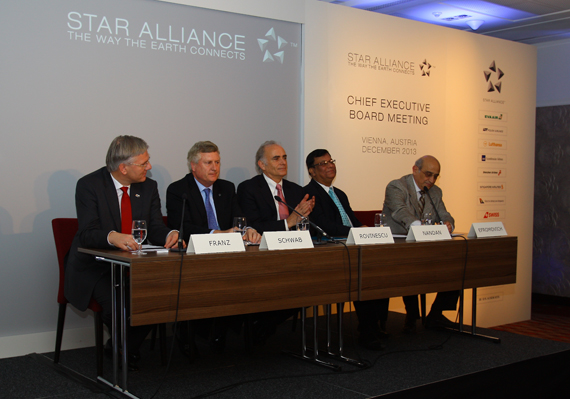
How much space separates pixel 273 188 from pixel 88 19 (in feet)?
5.40

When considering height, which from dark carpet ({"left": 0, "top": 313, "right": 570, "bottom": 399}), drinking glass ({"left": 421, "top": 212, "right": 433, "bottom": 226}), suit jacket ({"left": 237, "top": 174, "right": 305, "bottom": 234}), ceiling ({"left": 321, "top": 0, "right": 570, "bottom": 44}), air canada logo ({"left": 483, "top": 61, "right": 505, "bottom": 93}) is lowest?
dark carpet ({"left": 0, "top": 313, "right": 570, "bottom": 399})

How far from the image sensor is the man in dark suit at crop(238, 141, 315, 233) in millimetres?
3957

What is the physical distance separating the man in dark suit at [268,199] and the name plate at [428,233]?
0.75 meters

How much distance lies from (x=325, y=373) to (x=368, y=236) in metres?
0.79

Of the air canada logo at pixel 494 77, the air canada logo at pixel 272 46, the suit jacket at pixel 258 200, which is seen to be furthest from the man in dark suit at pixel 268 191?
the air canada logo at pixel 494 77

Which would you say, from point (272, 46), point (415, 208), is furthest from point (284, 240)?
point (272, 46)

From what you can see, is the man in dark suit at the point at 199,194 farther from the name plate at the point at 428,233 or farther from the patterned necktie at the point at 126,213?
the name plate at the point at 428,233

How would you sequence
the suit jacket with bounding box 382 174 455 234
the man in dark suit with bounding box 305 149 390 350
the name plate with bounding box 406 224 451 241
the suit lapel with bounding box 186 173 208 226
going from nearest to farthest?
the name plate with bounding box 406 224 451 241
the suit lapel with bounding box 186 173 208 226
the man in dark suit with bounding box 305 149 390 350
the suit jacket with bounding box 382 174 455 234

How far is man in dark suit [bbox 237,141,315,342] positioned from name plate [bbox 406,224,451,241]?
2.45 ft

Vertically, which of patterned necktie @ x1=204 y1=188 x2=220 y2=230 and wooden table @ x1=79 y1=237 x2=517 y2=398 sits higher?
patterned necktie @ x1=204 y1=188 x2=220 y2=230

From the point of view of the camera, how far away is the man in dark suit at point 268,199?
12.5 ft

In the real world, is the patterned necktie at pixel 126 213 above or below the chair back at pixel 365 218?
above

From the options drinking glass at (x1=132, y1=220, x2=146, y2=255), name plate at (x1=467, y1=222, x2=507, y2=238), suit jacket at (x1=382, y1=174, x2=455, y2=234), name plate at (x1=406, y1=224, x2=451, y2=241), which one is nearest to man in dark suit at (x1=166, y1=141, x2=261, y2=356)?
drinking glass at (x1=132, y1=220, x2=146, y2=255)

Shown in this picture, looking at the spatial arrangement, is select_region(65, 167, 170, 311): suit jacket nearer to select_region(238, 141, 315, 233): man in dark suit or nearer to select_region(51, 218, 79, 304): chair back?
select_region(51, 218, 79, 304): chair back
